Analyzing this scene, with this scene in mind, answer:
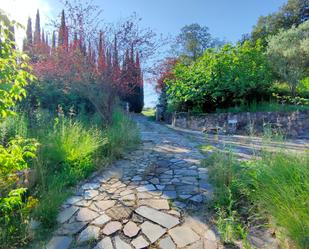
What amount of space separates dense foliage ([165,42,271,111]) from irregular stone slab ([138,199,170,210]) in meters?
6.23

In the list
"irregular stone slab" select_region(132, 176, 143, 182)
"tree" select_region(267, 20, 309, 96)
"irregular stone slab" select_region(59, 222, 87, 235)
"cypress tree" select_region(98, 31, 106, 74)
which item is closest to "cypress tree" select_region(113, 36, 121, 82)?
"cypress tree" select_region(98, 31, 106, 74)

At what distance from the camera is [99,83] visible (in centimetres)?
538

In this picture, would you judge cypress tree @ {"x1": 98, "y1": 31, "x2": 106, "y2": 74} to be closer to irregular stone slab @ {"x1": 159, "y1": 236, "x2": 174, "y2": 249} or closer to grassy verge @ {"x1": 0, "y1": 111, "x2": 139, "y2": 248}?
grassy verge @ {"x1": 0, "y1": 111, "x2": 139, "y2": 248}

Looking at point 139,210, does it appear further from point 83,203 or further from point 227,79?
point 227,79

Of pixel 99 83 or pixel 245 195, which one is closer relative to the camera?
pixel 245 195

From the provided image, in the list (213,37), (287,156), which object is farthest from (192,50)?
(287,156)

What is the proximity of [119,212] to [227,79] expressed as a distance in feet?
22.2

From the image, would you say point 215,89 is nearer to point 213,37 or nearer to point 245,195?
point 245,195

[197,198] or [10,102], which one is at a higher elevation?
[10,102]

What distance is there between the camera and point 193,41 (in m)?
13.8

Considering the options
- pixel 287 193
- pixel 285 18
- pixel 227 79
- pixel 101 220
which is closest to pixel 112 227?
pixel 101 220

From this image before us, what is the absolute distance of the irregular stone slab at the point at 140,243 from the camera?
185cm

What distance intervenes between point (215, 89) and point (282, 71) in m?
2.74

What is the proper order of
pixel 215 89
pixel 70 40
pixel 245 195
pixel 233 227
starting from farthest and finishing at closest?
pixel 215 89 → pixel 70 40 → pixel 245 195 → pixel 233 227
